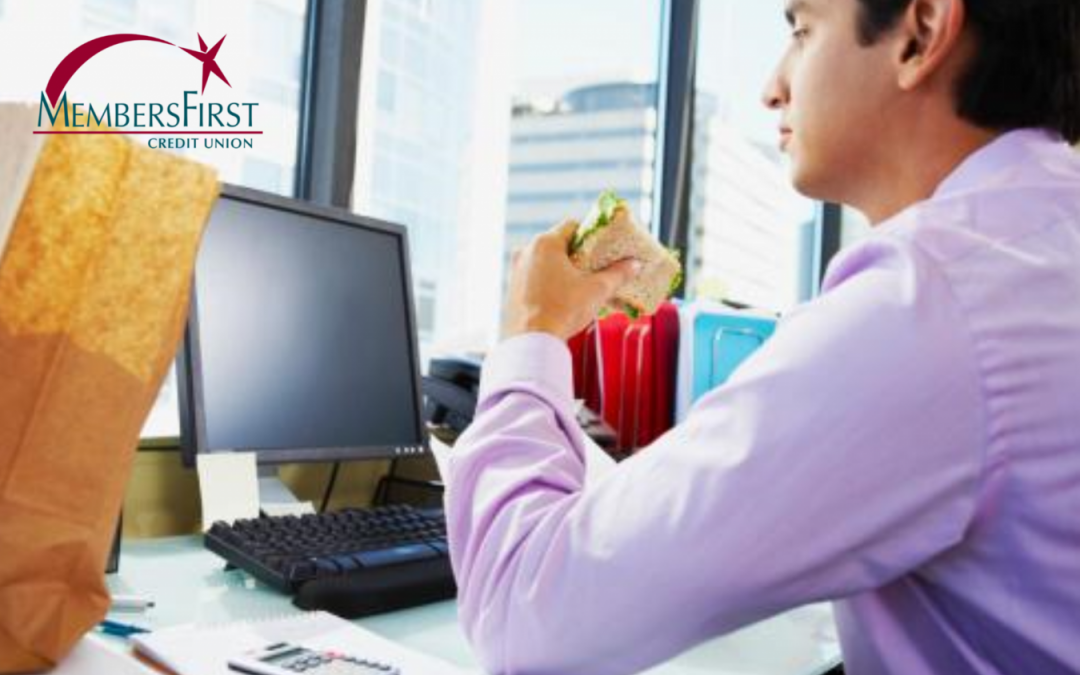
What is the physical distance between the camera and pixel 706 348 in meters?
1.84

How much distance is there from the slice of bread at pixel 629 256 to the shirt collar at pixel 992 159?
36 centimetres

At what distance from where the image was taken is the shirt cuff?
0.77 meters

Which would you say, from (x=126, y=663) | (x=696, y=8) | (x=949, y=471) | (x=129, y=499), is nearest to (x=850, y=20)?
(x=949, y=471)

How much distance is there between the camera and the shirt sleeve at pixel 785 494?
21.2 inches

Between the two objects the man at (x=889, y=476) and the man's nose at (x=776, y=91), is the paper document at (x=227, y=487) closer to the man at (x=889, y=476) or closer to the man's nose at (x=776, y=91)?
the man at (x=889, y=476)

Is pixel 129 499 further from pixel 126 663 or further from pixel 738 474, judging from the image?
pixel 738 474

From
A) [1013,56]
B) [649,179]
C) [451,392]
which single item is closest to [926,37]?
[1013,56]

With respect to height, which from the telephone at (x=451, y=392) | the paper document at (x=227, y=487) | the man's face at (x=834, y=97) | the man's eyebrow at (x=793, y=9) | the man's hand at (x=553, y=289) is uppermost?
the man's eyebrow at (x=793, y=9)

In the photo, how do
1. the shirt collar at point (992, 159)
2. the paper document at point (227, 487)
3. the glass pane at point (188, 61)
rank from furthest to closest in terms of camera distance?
the glass pane at point (188, 61)
the paper document at point (227, 487)
the shirt collar at point (992, 159)

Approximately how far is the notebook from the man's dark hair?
0.61 metres

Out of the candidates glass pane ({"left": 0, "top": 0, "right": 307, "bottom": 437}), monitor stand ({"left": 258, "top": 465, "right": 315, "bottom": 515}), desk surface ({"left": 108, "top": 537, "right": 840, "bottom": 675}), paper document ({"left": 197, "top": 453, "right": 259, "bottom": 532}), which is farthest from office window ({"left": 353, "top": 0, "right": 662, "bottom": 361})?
desk surface ({"left": 108, "top": 537, "right": 840, "bottom": 675})

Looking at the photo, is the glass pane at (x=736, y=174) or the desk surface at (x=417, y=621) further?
the glass pane at (x=736, y=174)

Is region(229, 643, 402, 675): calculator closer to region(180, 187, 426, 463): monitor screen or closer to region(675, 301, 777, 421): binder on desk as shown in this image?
region(180, 187, 426, 463): monitor screen

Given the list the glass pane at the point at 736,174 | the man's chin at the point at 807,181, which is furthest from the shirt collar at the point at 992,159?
the glass pane at the point at 736,174
